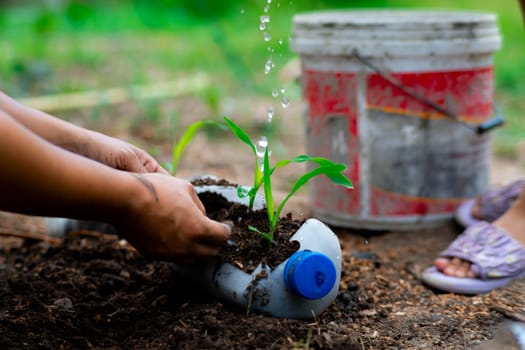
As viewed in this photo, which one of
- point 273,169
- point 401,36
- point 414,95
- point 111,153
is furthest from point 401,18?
point 111,153

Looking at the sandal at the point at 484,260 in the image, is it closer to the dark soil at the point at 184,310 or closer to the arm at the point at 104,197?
the dark soil at the point at 184,310

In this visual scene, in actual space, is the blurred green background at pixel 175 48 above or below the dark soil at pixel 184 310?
above

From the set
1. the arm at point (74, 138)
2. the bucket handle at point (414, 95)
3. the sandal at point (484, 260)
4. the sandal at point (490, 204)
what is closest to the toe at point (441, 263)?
the sandal at point (484, 260)

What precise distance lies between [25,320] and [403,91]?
146cm

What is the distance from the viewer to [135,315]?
5.57 feet

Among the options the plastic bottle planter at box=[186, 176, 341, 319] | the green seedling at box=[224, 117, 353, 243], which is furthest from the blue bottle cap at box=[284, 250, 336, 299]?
the green seedling at box=[224, 117, 353, 243]

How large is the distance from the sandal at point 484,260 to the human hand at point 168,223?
0.84m

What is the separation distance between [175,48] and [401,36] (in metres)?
4.17

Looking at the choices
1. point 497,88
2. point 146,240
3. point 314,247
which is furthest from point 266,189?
point 497,88

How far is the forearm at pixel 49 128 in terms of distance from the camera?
1.55 metres

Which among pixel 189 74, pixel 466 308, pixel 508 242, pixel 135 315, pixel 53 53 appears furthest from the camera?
pixel 53 53

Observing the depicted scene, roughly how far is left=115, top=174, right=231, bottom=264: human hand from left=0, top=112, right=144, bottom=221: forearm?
3cm

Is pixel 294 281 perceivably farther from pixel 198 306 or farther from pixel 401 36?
pixel 401 36

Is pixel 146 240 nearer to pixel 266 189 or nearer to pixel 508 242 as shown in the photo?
pixel 266 189
